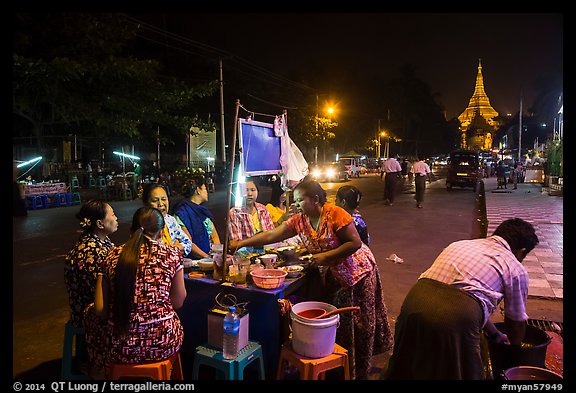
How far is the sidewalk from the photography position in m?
6.54

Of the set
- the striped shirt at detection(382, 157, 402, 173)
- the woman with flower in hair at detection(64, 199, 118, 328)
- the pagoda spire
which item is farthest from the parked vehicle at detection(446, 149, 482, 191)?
the pagoda spire

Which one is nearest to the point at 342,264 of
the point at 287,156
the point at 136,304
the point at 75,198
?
the point at 136,304

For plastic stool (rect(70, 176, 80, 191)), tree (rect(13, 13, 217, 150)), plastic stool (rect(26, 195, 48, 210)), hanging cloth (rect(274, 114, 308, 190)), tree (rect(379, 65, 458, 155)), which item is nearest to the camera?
hanging cloth (rect(274, 114, 308, 190))

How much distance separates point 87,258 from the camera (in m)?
3.45

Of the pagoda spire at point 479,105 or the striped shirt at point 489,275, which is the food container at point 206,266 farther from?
the pagoda spire at point 479,105

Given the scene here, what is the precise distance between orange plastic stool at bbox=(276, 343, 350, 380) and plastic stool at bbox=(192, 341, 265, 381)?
188 millimetres

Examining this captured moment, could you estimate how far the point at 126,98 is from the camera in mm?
15391

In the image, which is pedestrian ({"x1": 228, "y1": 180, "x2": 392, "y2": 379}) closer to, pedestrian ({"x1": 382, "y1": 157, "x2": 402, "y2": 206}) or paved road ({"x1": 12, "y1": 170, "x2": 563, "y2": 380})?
paved road ({"x1": 12, "y1": 170, "x2": 563, "y2": 380})

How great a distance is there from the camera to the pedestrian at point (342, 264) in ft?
12.5

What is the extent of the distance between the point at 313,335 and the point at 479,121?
110328 mm

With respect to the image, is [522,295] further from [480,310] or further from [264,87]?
[264,87]

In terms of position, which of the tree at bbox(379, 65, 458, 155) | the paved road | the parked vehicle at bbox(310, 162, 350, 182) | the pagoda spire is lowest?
the paved road

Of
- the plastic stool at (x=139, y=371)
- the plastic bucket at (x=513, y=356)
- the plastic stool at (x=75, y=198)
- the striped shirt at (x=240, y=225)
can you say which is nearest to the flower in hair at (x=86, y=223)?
the plastic stool at (x=139, y=371)

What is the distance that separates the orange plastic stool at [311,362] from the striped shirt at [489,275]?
3.25ft
